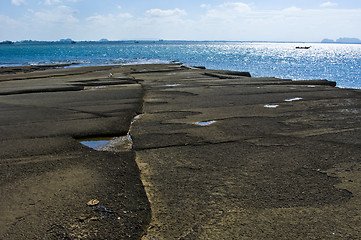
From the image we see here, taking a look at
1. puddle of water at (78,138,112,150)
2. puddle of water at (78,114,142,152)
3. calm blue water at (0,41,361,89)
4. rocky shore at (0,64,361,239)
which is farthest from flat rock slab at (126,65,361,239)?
calm blue water at (0,41,361,89)

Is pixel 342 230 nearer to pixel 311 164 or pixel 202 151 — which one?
pixel 311 164

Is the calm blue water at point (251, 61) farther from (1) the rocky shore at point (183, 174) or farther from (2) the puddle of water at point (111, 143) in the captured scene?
(2) the puddle of water at point (111, 143)

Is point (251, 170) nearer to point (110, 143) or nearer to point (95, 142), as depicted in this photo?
point (110, 143)

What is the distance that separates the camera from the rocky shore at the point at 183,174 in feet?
12.1

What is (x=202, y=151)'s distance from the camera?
6191 mm

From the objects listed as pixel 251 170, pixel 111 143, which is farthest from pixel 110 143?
pixel 251 170

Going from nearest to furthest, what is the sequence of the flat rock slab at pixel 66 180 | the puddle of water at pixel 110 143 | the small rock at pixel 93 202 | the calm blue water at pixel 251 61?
the flat rock slab at pixel 66 180 → the small rock at pixel 93 202 → the puddle of water at pixel 110 143 → the calm blue water at pixel 251 61

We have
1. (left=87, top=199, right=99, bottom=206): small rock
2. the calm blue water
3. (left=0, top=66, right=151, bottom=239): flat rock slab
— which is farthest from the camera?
the calm blue water

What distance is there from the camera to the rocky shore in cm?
369

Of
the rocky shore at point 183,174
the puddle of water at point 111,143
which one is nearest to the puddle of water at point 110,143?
the puddle of water at point 111,143

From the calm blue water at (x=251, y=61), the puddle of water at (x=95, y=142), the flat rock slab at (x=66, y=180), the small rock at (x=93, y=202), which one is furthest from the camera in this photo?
the calm blue water at (x=251, y=61)

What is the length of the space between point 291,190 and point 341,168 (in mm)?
1366

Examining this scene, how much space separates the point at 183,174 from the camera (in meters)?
5.11

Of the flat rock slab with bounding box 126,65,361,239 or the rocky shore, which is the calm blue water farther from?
the rocky shore
